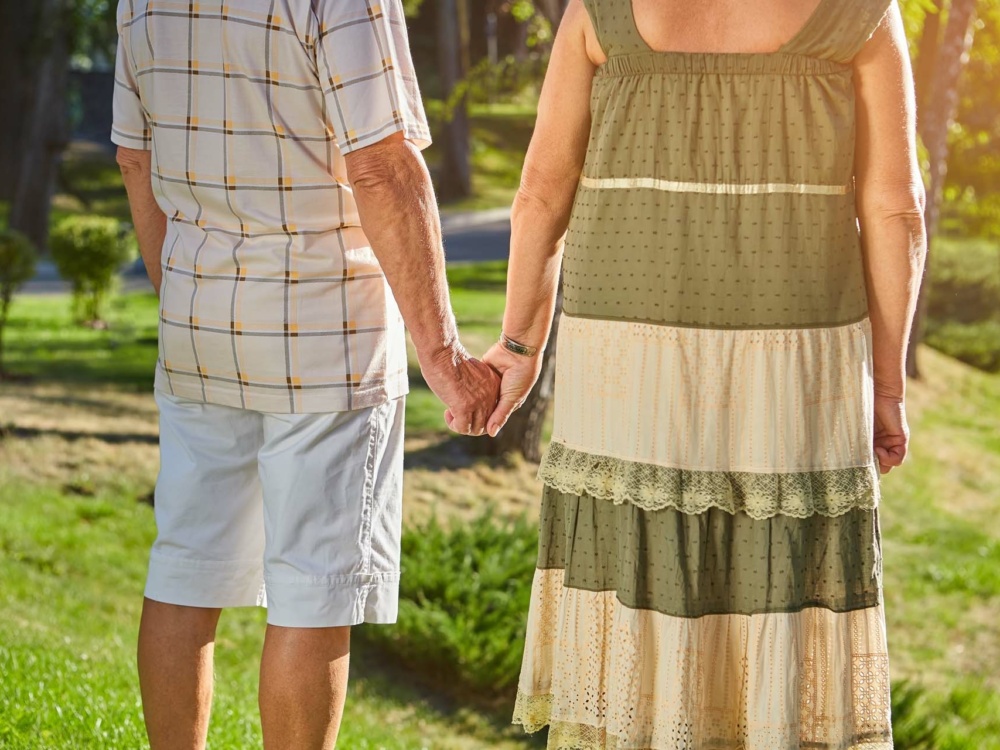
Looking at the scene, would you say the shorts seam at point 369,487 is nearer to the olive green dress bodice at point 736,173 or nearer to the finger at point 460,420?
the finger at point 460,420

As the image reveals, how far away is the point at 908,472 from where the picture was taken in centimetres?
1172

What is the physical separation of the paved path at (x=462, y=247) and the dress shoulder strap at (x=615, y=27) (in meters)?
13.5

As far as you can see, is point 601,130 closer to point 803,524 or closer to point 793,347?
point 793,347

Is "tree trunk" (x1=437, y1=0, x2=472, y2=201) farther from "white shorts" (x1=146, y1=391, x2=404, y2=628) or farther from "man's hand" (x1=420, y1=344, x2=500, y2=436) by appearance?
"white shorts" (x1=146, y1=391, x2=404, y2=628)

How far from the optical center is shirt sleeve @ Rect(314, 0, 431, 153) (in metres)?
2.38

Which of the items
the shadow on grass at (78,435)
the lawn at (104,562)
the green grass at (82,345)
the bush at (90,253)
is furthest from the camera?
the bush at (90,253)

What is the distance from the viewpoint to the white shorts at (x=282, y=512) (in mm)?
2529

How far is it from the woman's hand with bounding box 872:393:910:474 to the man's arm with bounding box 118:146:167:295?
1623mm

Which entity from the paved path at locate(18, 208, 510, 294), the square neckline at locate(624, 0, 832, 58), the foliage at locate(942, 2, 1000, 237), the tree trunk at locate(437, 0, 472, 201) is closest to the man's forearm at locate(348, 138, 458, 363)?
the square neckline at locate(624, 0, 832, 58)

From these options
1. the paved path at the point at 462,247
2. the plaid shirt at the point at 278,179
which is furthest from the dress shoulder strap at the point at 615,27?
the paved path at the point at 462,247

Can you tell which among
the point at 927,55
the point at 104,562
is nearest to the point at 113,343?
→ the point at 104,562

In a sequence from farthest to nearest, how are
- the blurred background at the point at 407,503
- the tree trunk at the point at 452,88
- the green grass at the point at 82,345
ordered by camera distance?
the tree trunk at the point at 452,88
the green grass at the point at 82,345
the blurred background at the point at 407,503

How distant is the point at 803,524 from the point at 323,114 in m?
1.23

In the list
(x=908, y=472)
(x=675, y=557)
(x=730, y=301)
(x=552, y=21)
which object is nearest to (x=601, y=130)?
(x=730, y=301)
